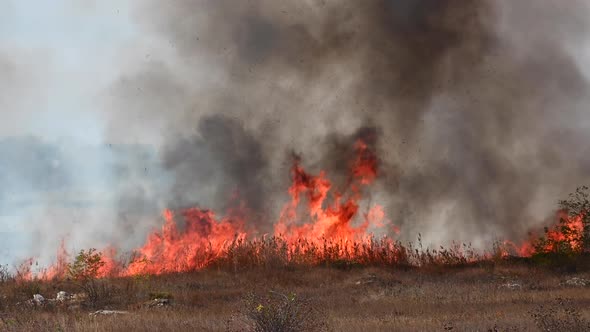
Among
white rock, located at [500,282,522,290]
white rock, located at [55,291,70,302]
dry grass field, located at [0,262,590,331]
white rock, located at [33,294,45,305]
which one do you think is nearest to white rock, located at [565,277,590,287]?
dry grass field, located at [0,262,590,331]

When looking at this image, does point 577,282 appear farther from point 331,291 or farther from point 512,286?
point 331,291

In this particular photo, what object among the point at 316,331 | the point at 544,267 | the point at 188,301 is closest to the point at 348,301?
the point at 188,301

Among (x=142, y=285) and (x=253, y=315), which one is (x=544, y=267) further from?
(x=253, y=315)

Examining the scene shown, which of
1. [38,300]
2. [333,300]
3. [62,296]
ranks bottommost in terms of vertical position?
[333,300]

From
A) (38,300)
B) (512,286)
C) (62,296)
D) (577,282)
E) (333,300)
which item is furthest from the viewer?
(577,282)

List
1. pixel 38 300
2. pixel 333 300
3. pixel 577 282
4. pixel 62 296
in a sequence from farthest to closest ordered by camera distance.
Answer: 1. pixel 577 282
2. pixel 62 296
3. pixel 333 300
4. pixel 38 300

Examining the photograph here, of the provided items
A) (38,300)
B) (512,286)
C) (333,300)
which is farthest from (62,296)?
(512,286)

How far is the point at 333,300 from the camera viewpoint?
61.3 feet

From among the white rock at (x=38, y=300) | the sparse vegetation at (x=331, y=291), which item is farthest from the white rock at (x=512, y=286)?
the white rock at (x=38, y=300)

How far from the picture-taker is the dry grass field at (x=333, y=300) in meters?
12.3

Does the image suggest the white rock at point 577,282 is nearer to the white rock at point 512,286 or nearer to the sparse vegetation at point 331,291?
the sparse vegetation at point 331,291

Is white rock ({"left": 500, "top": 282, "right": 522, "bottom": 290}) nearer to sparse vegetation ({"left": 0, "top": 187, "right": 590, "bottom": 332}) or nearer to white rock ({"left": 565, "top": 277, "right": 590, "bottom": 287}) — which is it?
sparse vegetation ({"left": 0, "top": 187, "right": 590, "bottom": 332})

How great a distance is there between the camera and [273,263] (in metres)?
27.2

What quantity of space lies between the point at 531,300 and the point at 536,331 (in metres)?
6.92
